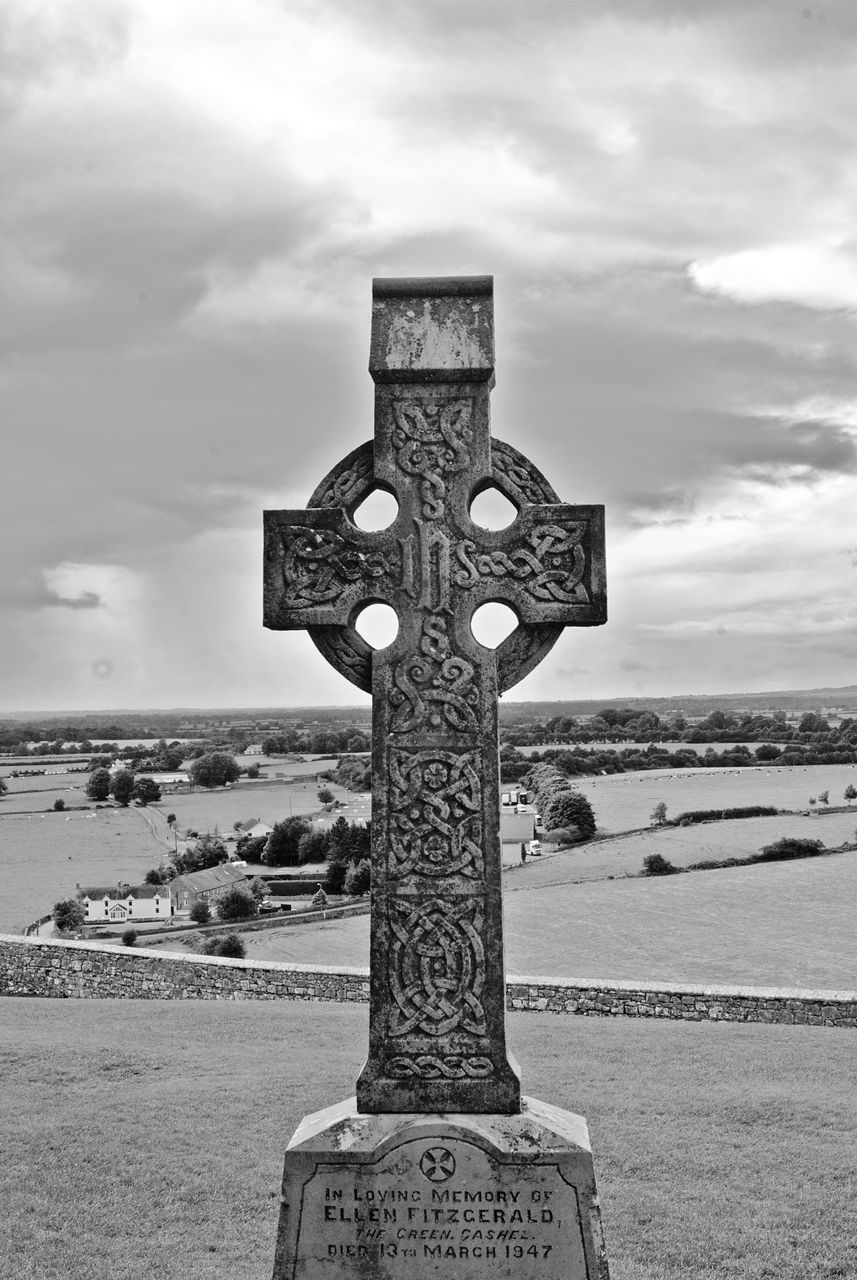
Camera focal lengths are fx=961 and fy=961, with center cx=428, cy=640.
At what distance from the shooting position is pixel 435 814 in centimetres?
385

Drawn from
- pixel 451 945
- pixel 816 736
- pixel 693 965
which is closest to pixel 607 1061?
pixel 451 945

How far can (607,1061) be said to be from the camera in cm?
1098

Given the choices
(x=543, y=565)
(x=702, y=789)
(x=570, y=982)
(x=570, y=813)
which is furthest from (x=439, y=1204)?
(x=702, y=789)

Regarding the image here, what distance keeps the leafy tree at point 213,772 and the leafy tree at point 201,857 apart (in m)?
27.4

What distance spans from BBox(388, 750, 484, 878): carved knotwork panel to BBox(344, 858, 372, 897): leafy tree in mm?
31076

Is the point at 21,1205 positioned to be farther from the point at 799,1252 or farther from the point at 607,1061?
the point at 607,1061

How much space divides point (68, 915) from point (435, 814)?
99.2ft

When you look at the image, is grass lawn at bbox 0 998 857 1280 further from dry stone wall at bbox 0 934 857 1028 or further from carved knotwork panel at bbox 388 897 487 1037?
carved knotwork panel at bbox 388 897 487 1037

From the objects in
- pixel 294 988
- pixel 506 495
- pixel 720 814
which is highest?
pixel 506 495

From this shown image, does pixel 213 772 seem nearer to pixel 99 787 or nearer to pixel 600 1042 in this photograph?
pixel 99 787

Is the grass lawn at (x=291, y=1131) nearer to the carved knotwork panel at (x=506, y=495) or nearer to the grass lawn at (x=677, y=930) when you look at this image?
the carved knotwork panel at (x=506, y=495)

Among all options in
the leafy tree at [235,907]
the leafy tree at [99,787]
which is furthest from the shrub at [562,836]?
the leafy tree at [99,787]

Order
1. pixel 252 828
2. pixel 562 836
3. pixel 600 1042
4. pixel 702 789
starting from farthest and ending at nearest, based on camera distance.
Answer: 1. pixel 252 828
2. pixel 702 789
3. pixel 562 836
4. pixel 600 1042

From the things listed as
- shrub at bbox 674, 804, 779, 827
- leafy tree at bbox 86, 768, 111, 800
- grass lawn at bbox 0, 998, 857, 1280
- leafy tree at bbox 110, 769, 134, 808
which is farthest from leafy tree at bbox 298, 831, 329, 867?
grass lawn at bbox 0, 998, 857, 1280
